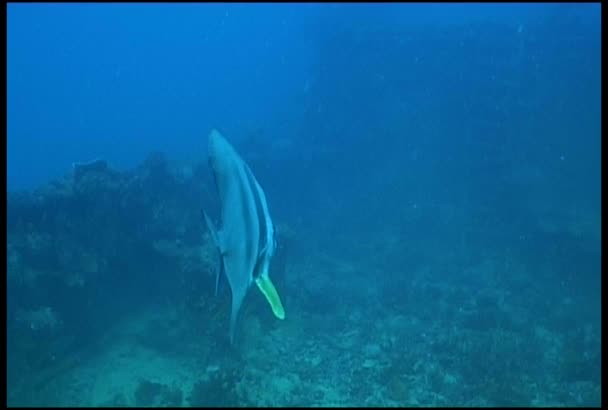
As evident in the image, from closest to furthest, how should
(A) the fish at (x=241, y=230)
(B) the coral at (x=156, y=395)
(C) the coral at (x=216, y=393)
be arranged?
1. (A) the fish at (x=241, y=230)
2. (C) the coral at (x=216, y=393)
3. (B) the coral at (x=156, y=395)

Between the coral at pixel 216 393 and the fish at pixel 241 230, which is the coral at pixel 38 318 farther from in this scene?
the fish at pixel 241 230

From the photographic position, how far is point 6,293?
28.5 ft

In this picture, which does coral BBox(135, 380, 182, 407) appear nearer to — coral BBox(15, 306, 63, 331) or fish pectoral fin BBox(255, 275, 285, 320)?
coral BBox(15, 306, 63, 331)

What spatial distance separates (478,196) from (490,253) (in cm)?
478

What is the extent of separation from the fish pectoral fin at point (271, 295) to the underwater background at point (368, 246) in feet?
22.4

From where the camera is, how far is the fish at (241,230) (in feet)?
5.70

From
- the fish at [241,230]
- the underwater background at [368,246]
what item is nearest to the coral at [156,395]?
the underwater background at [368,246]

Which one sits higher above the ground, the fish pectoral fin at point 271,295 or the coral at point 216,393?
the fish pectoral fin at point 271,295

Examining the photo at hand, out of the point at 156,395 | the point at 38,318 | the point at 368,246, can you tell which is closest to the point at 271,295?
the point at 156,395

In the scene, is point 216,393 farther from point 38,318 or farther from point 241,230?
point 241,230

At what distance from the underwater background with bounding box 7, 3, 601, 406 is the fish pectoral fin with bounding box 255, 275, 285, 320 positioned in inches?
269

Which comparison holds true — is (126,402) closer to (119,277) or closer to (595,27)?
(119,277)

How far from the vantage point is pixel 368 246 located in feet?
56.8

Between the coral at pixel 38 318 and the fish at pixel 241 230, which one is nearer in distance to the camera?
the fish at pixel 241 230
